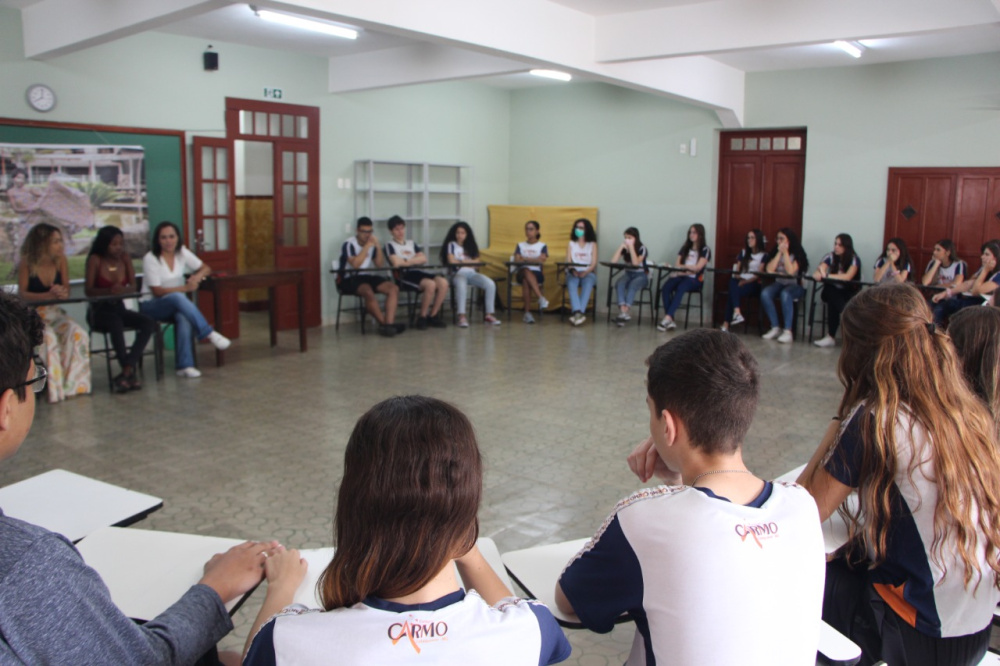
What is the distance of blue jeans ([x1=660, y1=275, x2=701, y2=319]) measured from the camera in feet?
29.4

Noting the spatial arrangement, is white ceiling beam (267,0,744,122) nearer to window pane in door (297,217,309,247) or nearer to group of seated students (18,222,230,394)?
window pane in door (297,217,309,247)

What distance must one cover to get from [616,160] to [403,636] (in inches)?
371

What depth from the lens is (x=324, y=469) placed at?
14.2ft

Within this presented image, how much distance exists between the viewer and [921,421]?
1.73 m

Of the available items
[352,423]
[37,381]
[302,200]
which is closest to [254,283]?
[302,200]

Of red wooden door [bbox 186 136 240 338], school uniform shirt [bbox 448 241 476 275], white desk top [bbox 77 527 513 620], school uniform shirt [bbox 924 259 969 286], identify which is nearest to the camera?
white desk top [bbox 77 527 513 620]

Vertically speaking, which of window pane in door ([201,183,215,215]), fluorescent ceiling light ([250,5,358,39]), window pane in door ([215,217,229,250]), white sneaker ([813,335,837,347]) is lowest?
white sneaker ([813,335,837,347])

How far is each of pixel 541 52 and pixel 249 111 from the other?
3333mm

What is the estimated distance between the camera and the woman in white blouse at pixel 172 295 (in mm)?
6359

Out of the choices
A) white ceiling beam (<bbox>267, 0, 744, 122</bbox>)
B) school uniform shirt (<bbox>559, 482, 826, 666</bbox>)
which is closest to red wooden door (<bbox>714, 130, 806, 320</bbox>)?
white ceiling beam (<bbox>267, 0, 744, 122</bbox>)

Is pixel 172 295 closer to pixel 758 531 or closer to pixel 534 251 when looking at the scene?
pixel 534 251

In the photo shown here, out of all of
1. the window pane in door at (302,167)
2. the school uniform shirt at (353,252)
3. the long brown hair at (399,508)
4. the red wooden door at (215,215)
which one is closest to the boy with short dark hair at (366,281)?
the school uniform shirt at (353,252)

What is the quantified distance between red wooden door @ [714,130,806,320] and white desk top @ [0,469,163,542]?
8.18 metres

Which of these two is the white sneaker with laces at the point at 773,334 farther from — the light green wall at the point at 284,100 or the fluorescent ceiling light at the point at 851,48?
the light green wall at the point at 284,100
